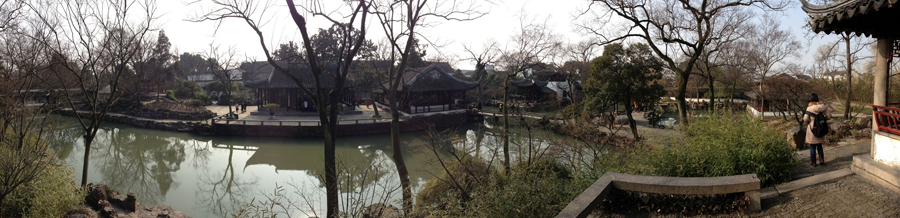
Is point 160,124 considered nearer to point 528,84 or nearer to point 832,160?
point 528,84

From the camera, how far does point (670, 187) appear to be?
409 centimetres

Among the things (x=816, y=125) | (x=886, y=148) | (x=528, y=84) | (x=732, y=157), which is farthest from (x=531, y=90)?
(x=886, y=148)

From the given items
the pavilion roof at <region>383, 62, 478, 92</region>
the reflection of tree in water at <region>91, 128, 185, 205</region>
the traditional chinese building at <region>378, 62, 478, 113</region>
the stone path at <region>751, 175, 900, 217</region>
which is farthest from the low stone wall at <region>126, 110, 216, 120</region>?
the stone path at <region>751, 175, 900, 217</region>

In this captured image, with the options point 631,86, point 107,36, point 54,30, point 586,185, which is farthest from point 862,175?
point 54,30

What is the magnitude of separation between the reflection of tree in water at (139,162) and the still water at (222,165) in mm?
22

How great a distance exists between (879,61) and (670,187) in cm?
289

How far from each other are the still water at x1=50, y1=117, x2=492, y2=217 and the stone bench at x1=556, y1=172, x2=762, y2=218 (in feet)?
12.9

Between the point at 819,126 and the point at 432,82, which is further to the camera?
the point at 432,82

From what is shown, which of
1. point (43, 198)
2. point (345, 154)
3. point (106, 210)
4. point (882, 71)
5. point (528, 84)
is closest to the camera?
point (882, 71)

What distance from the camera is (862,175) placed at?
15.0ft

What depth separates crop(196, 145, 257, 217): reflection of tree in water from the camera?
9.67m

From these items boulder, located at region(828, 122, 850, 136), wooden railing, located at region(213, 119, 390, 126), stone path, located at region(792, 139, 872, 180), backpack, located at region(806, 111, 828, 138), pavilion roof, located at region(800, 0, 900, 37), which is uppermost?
pavilion roof, located at region(800, 0, 900, 37)

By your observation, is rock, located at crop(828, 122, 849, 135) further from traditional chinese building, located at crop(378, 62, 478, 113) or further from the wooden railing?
traditional chinese building, located at crop(378, 62, 478, 113)

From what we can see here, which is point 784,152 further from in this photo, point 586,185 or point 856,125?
point 856,125
